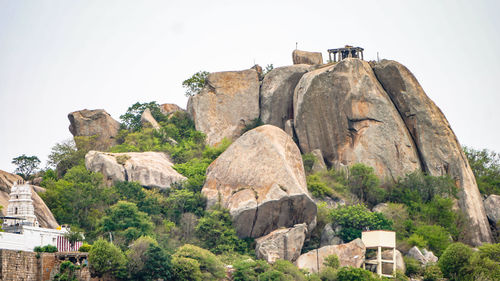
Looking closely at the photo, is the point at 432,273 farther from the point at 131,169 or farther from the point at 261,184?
the point at 131,169

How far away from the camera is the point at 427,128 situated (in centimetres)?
7938

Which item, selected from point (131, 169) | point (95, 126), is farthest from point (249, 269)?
point (95, 126)

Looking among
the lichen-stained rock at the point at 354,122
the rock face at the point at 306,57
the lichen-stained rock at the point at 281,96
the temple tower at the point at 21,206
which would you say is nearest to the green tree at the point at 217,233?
the temple tower at the point at 21,206

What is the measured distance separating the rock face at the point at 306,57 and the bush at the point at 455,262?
29392mm

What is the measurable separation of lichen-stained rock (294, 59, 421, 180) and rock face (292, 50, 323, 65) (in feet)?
25.4

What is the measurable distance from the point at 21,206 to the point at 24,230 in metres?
5.81

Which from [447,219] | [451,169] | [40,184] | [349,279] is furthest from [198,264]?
[451,169]

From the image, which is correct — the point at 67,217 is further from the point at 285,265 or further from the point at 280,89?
the point at 280,89

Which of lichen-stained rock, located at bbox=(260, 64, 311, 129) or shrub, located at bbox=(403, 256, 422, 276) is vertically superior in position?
lichen-stained rock, located at bbox=(260, 64, 311, 129)

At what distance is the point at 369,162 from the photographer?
77.2 meters

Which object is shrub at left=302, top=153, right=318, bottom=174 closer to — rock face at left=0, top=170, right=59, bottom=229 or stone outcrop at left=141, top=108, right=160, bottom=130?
stone outcrop at left=141, top=108, right=160, bottom=130

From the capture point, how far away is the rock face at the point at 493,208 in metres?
77.2

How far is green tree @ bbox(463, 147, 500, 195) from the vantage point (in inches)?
3191

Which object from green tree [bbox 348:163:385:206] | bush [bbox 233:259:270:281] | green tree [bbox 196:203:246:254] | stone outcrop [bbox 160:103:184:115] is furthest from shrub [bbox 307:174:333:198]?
stone outcrop [bbox 160:103:184:115]
